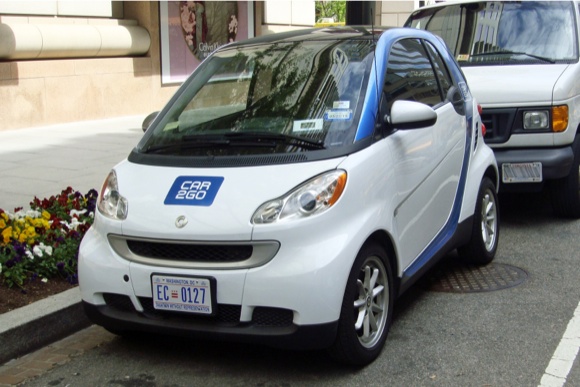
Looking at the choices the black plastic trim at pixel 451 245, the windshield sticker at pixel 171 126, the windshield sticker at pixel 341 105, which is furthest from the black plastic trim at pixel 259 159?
the black plastic trim at pixel 451 245

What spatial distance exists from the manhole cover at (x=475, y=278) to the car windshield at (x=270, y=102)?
1.74 m

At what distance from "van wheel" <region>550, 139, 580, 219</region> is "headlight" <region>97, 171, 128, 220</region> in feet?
14.5

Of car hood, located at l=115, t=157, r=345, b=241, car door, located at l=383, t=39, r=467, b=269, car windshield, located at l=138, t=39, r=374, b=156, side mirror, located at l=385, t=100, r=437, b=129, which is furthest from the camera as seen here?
car door, located at l=383, t=39, r=467, b=269

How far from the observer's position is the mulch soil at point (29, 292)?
4.95 metres

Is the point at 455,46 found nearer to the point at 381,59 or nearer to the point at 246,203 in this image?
the point at 381,59

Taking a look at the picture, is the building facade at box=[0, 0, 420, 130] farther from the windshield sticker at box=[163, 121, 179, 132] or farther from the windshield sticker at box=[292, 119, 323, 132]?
the windshield sticker at box=[292, 119, 323, 132]

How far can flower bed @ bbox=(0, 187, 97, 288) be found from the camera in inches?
207

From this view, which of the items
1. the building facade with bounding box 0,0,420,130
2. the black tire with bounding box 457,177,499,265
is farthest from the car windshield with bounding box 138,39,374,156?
the building facade with bounding box 0,0,420,130

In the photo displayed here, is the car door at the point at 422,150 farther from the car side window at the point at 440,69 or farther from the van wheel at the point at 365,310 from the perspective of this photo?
the van wheel at the point at 365,310

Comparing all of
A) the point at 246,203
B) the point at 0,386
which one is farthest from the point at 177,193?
the point at 0,386

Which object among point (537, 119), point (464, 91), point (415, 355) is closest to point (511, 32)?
point (537, 119)

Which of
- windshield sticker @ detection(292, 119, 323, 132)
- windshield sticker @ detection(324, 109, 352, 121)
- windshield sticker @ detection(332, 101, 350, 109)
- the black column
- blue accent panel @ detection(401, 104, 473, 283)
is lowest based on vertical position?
blue accent panel @ detection(401, 104, 473, 283)

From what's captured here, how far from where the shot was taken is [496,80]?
24.5 ft

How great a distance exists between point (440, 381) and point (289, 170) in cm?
129
